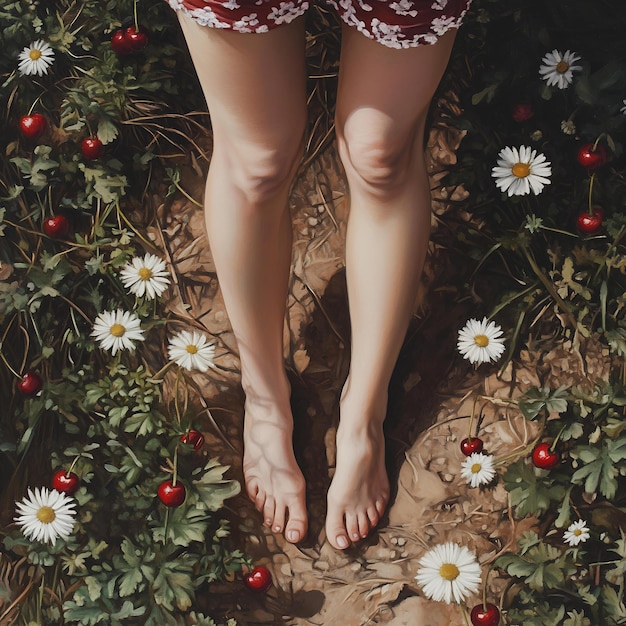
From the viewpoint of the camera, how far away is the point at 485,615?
3.12 feet

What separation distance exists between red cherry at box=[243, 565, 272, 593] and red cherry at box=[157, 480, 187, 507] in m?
0.12

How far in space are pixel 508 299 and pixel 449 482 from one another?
24 centimetres

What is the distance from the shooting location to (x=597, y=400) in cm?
100

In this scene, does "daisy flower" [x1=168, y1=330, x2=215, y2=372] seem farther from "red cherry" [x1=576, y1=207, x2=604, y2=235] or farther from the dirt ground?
"red cherry" [x1=576, y1=207, x2=604, y2=235]

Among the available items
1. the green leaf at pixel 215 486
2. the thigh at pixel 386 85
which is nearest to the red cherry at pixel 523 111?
the thigh at pixel 386 85

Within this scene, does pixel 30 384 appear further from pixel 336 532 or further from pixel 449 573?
pixel 449 573

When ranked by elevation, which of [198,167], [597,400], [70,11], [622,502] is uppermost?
[70,11]

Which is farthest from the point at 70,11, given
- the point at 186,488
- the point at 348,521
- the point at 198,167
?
the point at 348,521

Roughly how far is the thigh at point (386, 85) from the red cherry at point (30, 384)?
507 millimetres

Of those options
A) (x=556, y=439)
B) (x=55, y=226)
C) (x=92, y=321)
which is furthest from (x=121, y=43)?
(x=556, y=439)

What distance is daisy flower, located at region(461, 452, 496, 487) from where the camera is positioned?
1.01 meters

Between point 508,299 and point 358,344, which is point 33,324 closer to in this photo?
point 358,344

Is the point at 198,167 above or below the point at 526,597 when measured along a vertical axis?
above

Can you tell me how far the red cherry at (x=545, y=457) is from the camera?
38.8 inches
